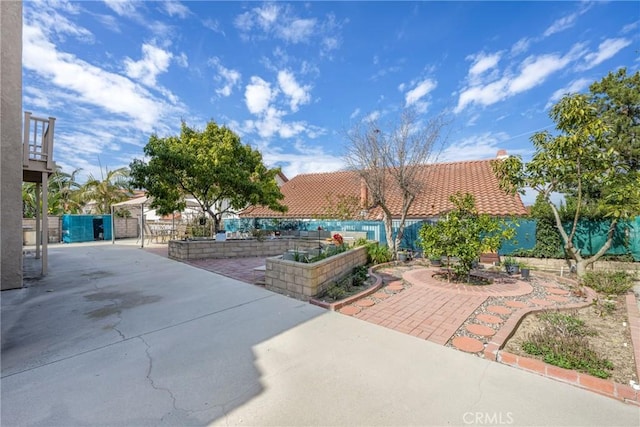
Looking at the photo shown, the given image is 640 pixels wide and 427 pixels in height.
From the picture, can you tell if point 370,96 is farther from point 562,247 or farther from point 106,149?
point 106,149

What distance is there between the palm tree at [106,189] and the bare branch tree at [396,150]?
19.8 meters

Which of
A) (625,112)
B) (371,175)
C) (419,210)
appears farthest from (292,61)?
(625,112)

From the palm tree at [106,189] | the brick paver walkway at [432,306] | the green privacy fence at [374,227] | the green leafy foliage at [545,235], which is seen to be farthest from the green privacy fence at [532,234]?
the palm tree at [106,189]

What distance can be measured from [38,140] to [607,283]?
15.2m

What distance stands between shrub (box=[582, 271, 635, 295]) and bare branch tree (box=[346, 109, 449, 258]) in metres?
5.27

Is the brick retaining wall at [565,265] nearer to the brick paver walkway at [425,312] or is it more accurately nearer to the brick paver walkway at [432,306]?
the brick paver walkway at [432,306]

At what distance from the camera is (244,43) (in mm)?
10203

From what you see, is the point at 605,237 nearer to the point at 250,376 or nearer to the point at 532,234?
the point at 532,234

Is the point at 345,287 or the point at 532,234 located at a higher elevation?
the point at 532,234

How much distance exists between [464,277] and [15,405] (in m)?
8.33

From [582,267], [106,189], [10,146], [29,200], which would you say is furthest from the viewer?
[106,189]

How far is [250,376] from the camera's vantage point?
9.40 feet

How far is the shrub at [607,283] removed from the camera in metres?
5.95

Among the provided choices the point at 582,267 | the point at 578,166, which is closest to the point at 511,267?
the point at 582,267
